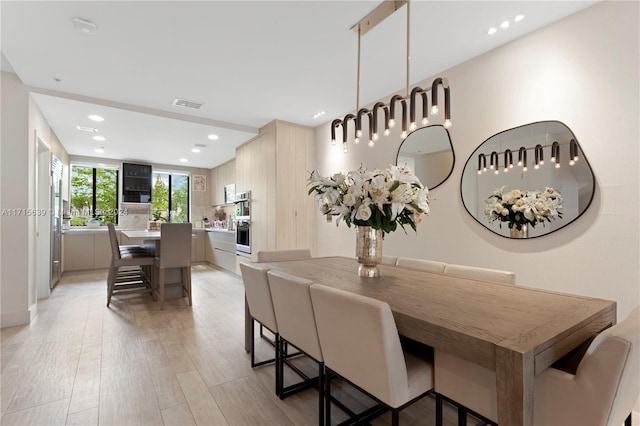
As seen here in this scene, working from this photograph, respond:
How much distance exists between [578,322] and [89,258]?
7329mm

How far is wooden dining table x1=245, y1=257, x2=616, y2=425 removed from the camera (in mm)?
861

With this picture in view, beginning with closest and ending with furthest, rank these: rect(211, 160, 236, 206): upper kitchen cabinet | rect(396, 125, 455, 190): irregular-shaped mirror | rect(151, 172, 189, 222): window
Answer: rect(396, 125, 455, 190): irregular-shaped mirror < rect(211, 160, 236, 206): upper kitchen cabinet < rect(151, 172, 189, 222): window

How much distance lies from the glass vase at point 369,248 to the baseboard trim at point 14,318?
3522mm

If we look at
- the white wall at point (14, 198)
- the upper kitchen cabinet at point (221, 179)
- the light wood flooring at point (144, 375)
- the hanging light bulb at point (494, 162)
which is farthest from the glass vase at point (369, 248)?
the upper kitchen cabinet at point (221, 179)

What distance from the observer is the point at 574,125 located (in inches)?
81.5

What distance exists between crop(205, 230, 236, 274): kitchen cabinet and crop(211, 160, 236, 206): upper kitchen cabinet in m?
0.90

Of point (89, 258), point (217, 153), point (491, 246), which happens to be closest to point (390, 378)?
point (491, 246)

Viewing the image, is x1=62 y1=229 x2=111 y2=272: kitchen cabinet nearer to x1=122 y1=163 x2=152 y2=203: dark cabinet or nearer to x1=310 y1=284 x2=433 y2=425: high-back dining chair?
x1=122 y1=163 x2=152 y2=203: dark cabinet

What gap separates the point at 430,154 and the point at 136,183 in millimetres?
6380

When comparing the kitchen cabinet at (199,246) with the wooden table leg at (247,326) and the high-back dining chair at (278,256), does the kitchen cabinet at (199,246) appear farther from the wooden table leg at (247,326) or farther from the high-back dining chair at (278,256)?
the wooden table leg at (247,326)

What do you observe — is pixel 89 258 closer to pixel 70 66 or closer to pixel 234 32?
pixel 70 66

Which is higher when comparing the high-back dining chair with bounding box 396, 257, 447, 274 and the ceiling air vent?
the ceiling air vent

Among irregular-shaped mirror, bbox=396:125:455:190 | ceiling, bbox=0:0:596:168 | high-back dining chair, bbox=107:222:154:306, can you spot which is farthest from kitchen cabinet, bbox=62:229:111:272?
irregular-shaped mirror, bbox=396:125:455:190

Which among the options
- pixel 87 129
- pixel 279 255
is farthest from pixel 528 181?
pixel 87 129
